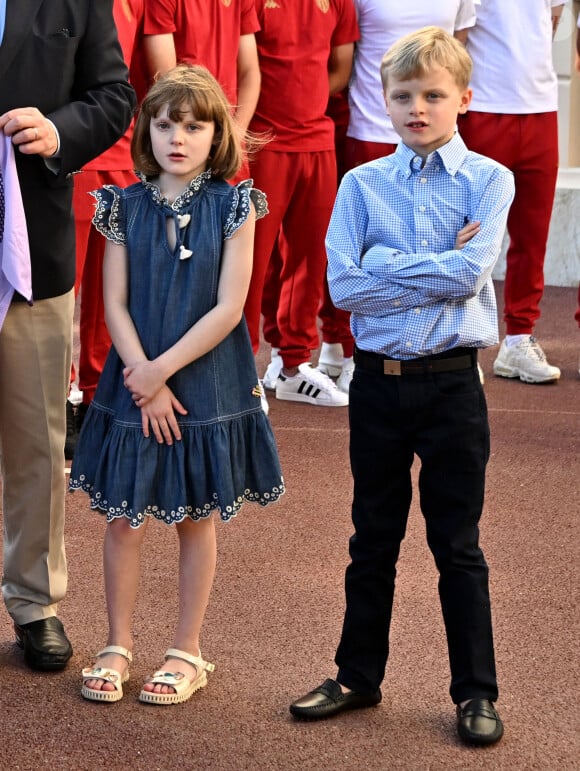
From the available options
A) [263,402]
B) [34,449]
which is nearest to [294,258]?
[263,402]

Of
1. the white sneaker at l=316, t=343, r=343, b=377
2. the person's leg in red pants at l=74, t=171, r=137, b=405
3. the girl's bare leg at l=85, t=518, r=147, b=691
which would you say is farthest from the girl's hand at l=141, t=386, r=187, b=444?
the white sneaker at l=316, t=343, r=343, b=377

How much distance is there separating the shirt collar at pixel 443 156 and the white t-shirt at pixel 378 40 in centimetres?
288

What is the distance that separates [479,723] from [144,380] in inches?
41.3

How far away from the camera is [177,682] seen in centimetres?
294

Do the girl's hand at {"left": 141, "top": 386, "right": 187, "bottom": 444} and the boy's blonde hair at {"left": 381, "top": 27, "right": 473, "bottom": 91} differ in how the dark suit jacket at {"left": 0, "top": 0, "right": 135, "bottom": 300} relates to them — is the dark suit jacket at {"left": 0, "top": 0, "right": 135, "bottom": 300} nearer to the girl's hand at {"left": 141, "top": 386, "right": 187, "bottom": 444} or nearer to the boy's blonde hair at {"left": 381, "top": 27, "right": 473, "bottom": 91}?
the girl's hand at {"left": 141, "top": 386, "right": 187, "bottom": 444}

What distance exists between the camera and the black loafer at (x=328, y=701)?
2854 mm

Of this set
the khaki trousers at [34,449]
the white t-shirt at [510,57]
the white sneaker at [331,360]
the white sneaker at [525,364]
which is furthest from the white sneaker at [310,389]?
the khaki trousers at [34,449]

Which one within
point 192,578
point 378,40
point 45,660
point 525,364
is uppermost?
point 378,40

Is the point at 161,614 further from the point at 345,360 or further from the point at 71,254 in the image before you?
the point at 345,360

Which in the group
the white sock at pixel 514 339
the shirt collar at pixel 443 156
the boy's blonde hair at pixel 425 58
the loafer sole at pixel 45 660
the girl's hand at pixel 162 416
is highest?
the boy's blonde hair at pixel 425 58

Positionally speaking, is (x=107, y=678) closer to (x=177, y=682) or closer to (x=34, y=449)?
(x=177, y=682)

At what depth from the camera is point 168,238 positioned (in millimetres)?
2930

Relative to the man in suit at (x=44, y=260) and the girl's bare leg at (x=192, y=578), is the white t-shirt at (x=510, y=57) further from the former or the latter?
the girl's bare leg at (x=192, y=578)

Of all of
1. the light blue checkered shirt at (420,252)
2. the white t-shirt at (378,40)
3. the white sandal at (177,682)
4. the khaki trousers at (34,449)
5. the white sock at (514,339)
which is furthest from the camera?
the white sock at (514,339)
